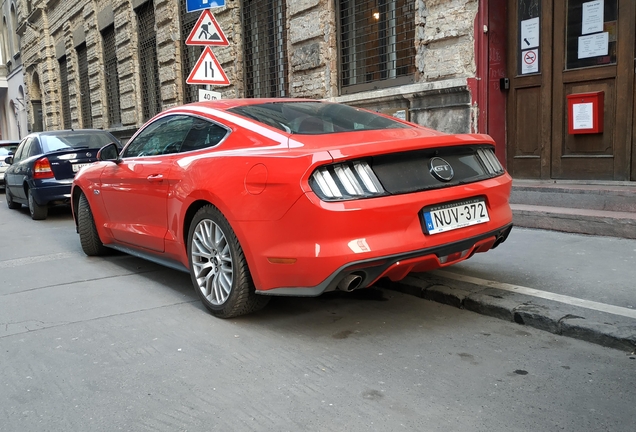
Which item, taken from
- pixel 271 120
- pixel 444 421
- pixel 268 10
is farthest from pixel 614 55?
pixel 268 10

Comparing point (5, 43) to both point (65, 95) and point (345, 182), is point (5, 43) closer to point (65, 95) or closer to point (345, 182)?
point (65, 95)

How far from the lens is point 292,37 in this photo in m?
10.7

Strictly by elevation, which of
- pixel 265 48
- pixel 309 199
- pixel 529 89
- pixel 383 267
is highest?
pixel 265 48

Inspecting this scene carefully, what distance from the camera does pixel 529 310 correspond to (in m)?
3.64

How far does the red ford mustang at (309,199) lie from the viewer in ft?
10.7

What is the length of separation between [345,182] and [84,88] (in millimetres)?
22392

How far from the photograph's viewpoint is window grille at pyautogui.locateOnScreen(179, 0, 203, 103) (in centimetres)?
1402

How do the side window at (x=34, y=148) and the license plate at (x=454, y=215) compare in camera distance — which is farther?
the side window at (x=34, y=148)

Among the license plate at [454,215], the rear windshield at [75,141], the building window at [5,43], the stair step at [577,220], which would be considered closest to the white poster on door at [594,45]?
the stair step at [577,220]

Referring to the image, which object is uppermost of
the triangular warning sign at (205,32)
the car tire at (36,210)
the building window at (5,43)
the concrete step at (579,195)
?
the building window at (5,43)

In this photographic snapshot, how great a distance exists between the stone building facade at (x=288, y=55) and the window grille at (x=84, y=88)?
46 millimetres

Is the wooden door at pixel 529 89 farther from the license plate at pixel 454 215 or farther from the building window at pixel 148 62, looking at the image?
the building window at pixel 148 62

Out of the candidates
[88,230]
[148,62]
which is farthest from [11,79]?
[88,230]

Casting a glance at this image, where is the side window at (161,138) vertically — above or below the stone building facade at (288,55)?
below
